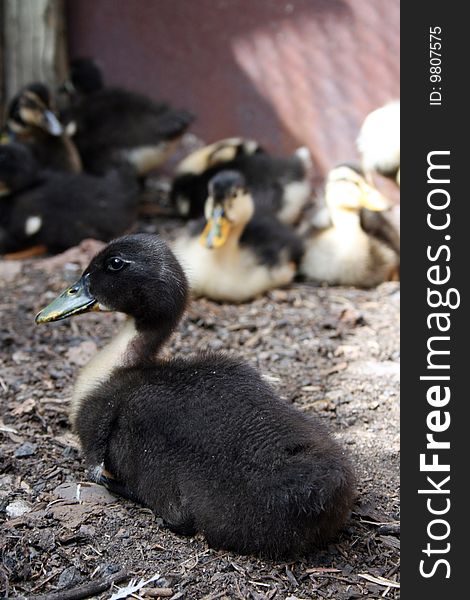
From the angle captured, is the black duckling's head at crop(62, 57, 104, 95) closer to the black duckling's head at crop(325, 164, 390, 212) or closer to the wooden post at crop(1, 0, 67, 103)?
the wooden post at crop(1, 0, 67, 103)

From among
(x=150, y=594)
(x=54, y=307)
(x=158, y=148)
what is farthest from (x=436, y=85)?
(x=158, y=148)

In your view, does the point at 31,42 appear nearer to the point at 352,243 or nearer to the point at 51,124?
the point at 51,124

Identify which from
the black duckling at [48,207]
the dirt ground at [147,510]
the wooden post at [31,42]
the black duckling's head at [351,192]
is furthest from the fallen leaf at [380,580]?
the wooden post at [31,42]

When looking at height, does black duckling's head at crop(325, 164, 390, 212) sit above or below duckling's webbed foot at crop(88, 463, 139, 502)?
above

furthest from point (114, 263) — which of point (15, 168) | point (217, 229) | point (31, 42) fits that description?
point (31, 42)

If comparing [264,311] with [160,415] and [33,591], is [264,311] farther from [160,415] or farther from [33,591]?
[33,591]

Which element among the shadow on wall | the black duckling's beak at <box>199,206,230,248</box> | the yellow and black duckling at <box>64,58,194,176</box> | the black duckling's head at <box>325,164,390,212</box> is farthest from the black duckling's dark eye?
the shadow on wall
